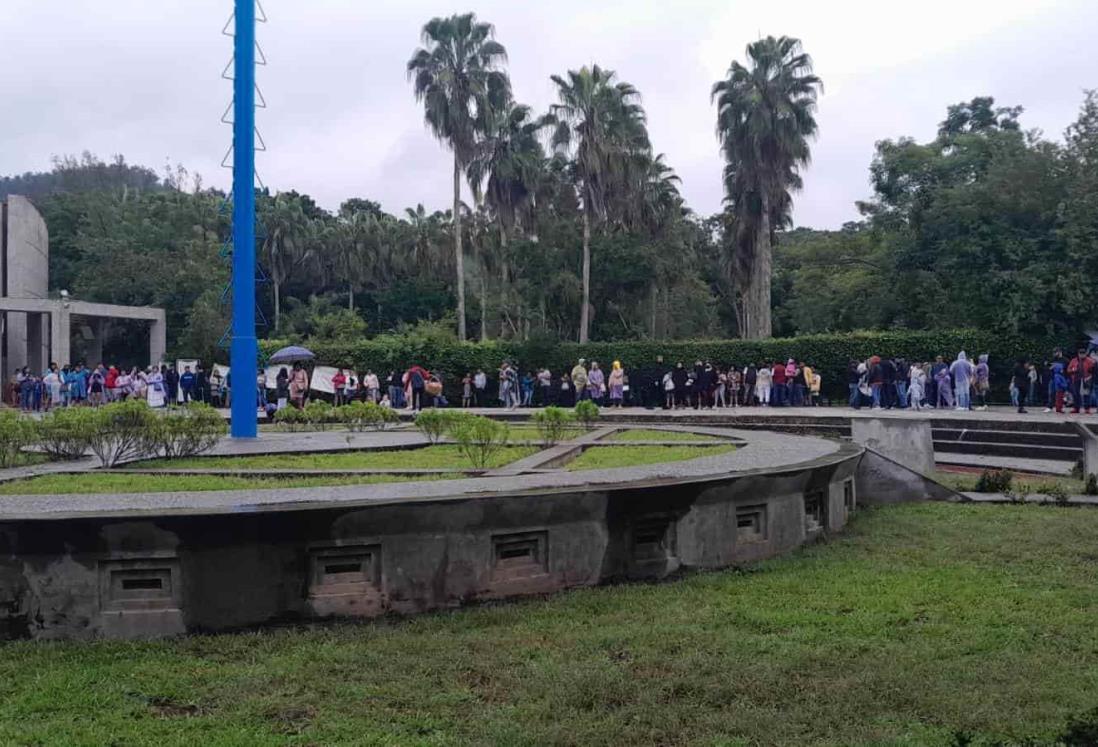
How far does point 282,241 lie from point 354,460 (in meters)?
47.0

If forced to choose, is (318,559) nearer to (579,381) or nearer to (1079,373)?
(1079,373)

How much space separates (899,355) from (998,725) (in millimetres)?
27076

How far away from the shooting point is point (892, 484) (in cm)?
1098

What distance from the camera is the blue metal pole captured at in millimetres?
14094

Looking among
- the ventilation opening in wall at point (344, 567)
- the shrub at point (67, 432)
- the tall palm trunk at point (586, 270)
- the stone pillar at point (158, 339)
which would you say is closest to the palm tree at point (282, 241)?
the stone pillar at point (158, 339)

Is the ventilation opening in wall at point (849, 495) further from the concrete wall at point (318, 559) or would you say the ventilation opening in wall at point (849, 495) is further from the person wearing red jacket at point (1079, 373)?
the person wearing red jacket at point (1079, 373)

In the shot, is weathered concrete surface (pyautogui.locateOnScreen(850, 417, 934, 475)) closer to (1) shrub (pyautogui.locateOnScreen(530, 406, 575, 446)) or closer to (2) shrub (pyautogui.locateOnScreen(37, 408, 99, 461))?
(1) shrub (pyautogui.locateOnScreen(530, 406, 575, 446))

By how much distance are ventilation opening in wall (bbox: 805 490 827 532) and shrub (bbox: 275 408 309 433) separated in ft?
31.7

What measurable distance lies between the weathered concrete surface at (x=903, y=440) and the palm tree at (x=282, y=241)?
44427 millimetres

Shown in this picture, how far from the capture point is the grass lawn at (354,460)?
9.66 meters

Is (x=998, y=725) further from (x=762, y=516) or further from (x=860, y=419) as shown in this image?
(x=860, y=419)

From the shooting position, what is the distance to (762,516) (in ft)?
24.7

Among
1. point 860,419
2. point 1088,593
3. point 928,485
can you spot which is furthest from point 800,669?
point 860,419

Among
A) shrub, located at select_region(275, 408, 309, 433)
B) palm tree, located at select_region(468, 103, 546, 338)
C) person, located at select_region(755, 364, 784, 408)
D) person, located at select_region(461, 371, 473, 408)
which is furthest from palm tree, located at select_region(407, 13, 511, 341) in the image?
shrub, located at select_region(275, 408, 309, 433)
